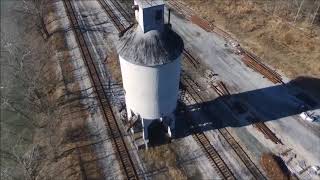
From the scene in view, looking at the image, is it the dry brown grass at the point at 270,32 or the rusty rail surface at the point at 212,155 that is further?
the dry brown grass at the point at 270,32

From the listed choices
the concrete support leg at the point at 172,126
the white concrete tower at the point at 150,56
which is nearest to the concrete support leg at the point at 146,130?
the concrete support leg at the point at 172,126

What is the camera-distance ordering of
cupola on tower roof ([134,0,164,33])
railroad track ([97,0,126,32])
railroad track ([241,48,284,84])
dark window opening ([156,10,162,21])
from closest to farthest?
cupola on tower roof ([134,0,164,33]) < dark window opening ([156,10,162,21]) < railroad track ([241,48,284,84]) < railroad track ([97,0,126,32])

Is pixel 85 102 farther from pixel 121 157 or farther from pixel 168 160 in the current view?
pixel 168 160

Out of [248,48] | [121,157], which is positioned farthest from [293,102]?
[121,157]

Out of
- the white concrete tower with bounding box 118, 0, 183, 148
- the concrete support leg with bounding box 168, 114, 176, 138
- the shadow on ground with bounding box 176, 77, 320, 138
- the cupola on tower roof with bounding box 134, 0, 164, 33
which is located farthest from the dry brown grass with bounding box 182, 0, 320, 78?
the cupola on tower roof with bounding box 134, 0, 164, 33

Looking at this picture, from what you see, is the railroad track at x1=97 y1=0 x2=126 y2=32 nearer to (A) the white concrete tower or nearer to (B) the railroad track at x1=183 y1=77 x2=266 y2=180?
(B) the railroad track at x1=183 y1=77 x2=266 y2=180

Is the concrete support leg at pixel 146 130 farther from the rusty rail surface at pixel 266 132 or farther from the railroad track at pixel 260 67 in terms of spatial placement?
the railroad track at pixel 260 67

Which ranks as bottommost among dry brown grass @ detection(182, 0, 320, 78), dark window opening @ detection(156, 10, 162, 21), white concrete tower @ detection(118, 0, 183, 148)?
dry brown grass @ detection(182, 0, 320, 78)
